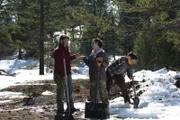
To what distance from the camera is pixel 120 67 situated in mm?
9195

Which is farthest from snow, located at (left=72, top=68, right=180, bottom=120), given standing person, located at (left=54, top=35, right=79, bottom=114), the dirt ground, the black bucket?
standing person, located at (left=54, top=35, right=79, bottom=114)

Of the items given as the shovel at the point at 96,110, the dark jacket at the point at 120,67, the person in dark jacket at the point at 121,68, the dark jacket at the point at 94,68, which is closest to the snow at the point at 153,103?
the shovel at the point at 96,110

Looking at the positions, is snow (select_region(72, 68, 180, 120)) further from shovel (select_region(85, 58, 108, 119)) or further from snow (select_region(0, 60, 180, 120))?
shovel (select_region(85, 58, 108, 119))

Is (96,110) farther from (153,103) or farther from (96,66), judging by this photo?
(153,103)

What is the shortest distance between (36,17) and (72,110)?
22.0 m

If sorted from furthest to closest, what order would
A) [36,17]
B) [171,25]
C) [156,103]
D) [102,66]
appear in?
[36,17] < [171,25] < [156,103] < [102,66]

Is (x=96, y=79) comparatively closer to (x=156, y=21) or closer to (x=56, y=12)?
(x=156, y=21)

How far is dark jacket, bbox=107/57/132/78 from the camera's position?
915 cm

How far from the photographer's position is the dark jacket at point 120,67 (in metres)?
9.15

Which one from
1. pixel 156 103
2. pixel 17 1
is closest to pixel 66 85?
pixel 156 103

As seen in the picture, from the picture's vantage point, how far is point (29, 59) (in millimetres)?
46438

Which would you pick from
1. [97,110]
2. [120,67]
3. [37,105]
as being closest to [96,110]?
[97,110]

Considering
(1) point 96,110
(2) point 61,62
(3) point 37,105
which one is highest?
(2) point 61,62

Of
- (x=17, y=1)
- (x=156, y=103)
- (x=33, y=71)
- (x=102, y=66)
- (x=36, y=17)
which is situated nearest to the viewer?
(x=102, y=66)
